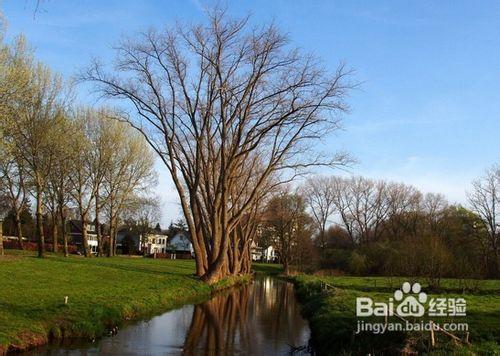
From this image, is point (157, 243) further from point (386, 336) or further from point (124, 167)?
point (386, 336)

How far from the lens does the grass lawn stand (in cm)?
1209

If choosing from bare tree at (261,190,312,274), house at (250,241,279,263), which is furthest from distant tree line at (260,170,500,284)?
house at (250,241,279,263)

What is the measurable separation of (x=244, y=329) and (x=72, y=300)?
562 centimetres

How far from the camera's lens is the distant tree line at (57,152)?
27.8m

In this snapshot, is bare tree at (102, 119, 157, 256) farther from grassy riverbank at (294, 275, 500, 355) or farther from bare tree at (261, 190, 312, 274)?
grassy riverbank at (294, 275, 500, 355)

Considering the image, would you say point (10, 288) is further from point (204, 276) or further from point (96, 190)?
point (96, 190)

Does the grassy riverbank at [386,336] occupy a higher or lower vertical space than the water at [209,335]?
higher

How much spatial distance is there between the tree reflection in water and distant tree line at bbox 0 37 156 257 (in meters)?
13.4

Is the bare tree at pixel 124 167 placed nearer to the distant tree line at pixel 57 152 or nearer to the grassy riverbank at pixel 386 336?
the distant tree line at pixel 57 152

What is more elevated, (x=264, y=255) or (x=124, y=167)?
(x=124, y=167)

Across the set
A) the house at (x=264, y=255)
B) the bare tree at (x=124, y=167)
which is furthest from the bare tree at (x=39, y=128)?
the house at (x=264, y=255)

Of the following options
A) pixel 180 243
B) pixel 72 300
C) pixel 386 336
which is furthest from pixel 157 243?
pixel 386 336

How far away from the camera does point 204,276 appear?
3023 centimetres

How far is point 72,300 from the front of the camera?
15.6m
